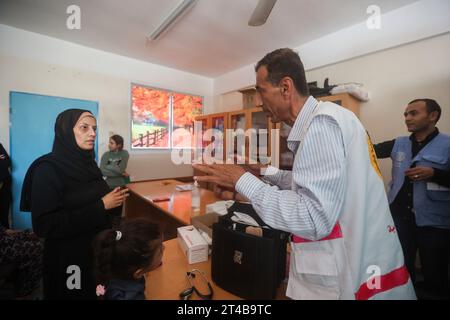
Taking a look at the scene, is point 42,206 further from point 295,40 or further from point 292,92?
point 295,40

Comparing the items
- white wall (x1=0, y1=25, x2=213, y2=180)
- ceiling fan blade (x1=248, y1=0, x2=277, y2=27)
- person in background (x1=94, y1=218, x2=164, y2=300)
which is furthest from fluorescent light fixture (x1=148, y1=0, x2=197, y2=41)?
person in background (x1=94, y1=218, x2=164, y2=300)

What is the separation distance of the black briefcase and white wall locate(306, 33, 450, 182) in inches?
92.5

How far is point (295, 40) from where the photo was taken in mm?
2947

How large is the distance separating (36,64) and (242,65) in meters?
3.09

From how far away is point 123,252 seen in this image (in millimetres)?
→ 837

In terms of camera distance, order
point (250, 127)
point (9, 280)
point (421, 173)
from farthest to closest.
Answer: point (250, 127), point (421, 173), point (9, 280)

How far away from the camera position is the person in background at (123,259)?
2.67 feet

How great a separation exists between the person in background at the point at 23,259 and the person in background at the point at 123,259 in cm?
140

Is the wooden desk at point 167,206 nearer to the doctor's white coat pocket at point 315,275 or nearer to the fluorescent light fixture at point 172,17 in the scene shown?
the doctor's white coat pocket at point 315,275

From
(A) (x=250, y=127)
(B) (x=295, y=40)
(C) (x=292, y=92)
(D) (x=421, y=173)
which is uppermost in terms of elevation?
(B) (x=295, y=40)

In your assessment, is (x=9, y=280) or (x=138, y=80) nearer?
(x=9, y=280)

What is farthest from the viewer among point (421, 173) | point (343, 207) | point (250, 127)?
point (250, 127)

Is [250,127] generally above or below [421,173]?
above
